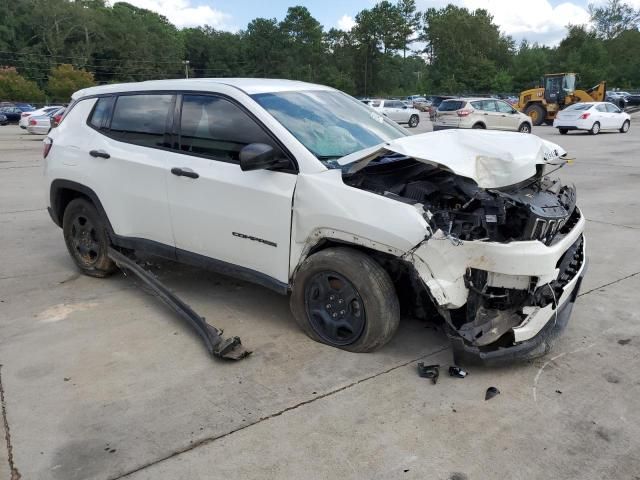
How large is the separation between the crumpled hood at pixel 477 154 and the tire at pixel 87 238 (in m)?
2.65

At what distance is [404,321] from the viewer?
4.30 metres

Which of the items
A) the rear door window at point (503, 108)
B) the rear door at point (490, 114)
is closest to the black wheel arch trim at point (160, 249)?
the rear door at point (490, 114)

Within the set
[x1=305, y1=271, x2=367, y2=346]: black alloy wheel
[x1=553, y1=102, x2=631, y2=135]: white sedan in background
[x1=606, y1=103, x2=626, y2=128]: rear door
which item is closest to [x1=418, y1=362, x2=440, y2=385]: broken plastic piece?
[x1=305, y1=271, x2=367, y2=346]: black alloy wheel

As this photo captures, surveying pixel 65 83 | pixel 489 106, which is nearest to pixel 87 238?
pixel 489 106

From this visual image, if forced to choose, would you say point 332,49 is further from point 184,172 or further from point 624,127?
point 184,172

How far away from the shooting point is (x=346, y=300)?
11.8 feet

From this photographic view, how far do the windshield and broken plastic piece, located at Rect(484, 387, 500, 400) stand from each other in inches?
70.6

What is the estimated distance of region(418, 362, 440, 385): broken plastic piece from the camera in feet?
11.1

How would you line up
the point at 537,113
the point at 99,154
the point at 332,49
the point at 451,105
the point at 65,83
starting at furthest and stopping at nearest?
the point at 332,49 → the point at 65,83 → the point at 537,113 → the point at 451,105 → the point at 99,154

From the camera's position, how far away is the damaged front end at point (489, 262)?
313 centimetres

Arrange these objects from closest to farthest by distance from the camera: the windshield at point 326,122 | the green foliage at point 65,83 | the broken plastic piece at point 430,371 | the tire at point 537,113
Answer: the broken plastic piece at point 430,371 < the windshield at point 326,122 < the tire at point 537,113 < the green foliage at point 65,83

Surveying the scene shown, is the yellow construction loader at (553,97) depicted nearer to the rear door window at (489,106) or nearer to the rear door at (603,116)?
the rear door at (603,116)

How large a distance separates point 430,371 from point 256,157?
1747 mm

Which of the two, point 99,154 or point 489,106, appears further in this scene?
point 489,106
